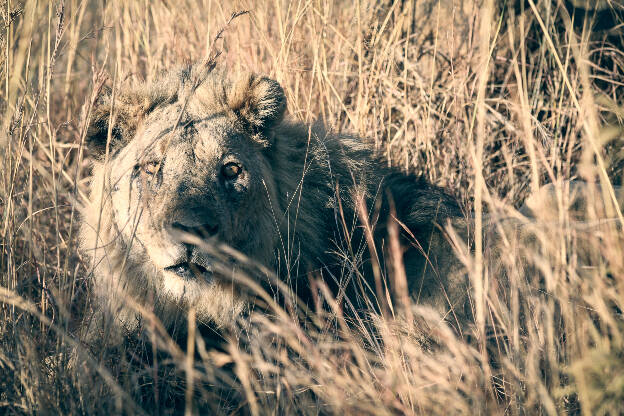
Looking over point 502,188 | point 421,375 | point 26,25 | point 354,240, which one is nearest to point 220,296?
point 354,240

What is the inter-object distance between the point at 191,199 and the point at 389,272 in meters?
1.21

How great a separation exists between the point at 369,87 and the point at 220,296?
2.46 metres

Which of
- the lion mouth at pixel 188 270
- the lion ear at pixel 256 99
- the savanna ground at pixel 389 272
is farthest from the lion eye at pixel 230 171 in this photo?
the savanna ground at pixel 389 272

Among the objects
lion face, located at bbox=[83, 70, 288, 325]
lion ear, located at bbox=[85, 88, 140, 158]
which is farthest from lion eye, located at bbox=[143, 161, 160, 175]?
lion ear, located at bbox=[85, 88, 140, 158]

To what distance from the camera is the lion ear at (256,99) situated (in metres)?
3.59

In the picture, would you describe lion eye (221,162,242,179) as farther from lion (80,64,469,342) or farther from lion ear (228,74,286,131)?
lion ear (228,74,286,131)

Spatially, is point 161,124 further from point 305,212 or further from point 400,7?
point 400,7

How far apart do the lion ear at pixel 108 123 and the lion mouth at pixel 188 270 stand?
3.15 ft

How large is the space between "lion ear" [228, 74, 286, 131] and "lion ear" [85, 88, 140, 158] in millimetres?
572

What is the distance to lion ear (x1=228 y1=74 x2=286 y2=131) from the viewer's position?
3590 millimetres

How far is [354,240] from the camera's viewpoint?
3.86 meters

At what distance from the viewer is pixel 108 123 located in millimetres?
3660

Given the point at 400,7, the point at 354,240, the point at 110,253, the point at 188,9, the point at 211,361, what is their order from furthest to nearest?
1. the point at 188,9
2. the point at 400,7
3. the point at 354,240
4. the point at 110,253
5. the point at 211,361

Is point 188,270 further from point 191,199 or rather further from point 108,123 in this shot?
point 108,123
